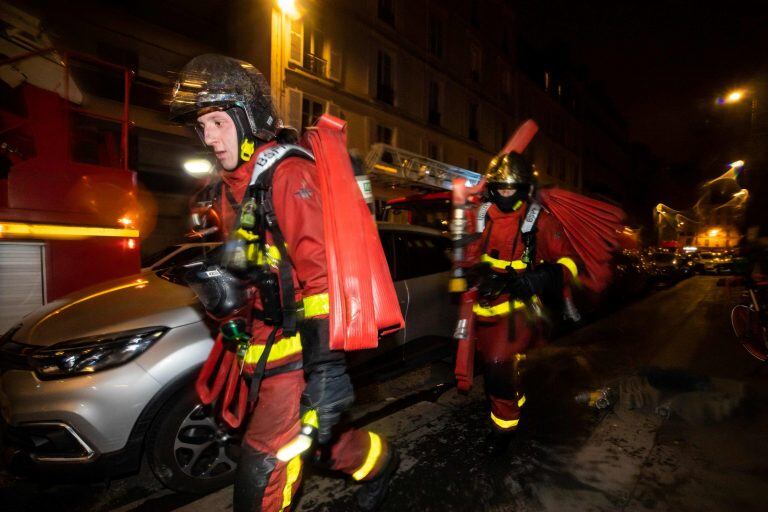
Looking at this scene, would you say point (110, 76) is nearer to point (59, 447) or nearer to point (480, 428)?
point (59, 447)

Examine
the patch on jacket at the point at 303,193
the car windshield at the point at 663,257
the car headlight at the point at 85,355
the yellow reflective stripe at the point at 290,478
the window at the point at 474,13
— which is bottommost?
the yellow reflective stripe at the point at 290,478

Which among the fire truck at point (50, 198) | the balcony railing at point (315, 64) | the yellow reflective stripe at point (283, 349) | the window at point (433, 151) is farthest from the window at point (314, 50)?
the yellow reflective stripe at point (283, 349)

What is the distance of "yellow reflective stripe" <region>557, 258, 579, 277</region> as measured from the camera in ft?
10.1

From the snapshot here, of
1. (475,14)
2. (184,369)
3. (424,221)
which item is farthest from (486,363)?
(475,14)

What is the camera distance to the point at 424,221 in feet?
27.8

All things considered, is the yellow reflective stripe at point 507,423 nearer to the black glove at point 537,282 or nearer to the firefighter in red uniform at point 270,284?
the black glove at point 537,282

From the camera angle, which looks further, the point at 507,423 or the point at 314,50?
the point at 314,50

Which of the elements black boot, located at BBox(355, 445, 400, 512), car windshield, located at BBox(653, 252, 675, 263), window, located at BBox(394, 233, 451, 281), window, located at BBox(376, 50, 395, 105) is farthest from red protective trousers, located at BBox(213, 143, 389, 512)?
window, located at BBox(376, 50, 395, 105)

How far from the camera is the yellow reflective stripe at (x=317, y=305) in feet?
5.09

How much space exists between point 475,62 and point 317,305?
27106 millimetres

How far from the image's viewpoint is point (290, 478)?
5.72ft

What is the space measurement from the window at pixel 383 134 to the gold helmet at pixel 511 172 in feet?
50.8

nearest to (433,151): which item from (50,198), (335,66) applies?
(335,66)

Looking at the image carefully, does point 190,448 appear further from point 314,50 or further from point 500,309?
point 314,50
